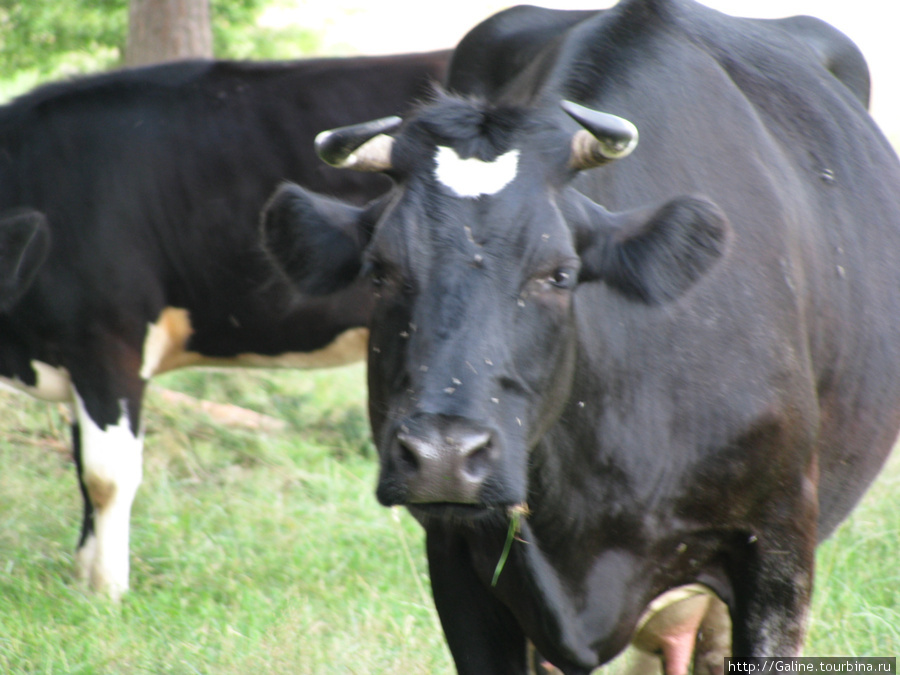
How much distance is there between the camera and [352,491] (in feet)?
19.6

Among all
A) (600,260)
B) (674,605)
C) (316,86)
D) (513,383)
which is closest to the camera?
(513,383)

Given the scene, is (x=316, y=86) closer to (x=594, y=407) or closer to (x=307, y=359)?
(x=307, y=359)

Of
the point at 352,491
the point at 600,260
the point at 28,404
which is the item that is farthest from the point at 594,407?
the point at 28,404

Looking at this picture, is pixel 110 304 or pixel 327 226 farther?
pixel 110 304

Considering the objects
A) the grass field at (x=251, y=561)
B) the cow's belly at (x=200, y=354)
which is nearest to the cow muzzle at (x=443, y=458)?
the grass field at (x=251, y=561)

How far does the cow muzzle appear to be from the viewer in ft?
7.00

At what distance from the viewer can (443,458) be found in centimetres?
213

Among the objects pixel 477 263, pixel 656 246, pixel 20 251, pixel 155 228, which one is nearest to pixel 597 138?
pixel 656 246

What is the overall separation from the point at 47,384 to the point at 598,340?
133 inches

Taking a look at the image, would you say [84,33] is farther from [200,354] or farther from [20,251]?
[20,251]

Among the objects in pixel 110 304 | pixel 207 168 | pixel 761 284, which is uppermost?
pixel 761 284

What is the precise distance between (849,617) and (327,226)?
2460 millimetres

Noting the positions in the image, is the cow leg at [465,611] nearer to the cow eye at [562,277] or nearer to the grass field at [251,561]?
the grass field at [251,561]

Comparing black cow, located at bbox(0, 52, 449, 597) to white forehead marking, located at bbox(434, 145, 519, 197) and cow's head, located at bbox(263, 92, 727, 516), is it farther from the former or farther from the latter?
white forehead marking, located at bbox(434, 145, 519, 197)
